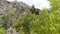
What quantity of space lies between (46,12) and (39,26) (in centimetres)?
91

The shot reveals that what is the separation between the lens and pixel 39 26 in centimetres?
1425

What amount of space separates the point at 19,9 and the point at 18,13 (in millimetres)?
3042

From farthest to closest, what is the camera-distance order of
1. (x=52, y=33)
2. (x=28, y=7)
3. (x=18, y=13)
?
(x=28, y=7), (x=18, y=13), (x=52, y=33)

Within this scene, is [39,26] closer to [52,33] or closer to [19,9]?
[52,33]

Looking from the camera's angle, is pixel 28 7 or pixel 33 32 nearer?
pixel 33 32

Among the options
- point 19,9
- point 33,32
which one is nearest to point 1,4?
point 19,9

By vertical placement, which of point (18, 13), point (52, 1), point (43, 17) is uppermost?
point (52, 1)

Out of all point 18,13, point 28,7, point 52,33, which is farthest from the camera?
point 28,7

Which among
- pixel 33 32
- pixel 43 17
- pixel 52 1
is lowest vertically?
pixel 33 32

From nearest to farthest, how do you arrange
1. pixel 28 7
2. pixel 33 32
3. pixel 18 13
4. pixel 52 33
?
1. pixel 52 33
2. pixel 33 32
3. pixel 18 13
4. pixel 28 7

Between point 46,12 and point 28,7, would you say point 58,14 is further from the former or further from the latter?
point 28,7

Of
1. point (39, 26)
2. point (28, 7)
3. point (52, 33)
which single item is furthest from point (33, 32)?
point (28, 7)

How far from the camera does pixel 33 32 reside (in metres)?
14.5

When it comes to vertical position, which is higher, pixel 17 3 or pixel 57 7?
pixel 57 7
